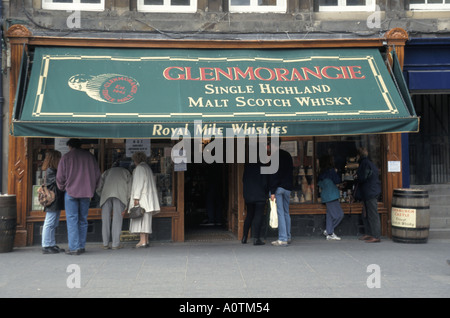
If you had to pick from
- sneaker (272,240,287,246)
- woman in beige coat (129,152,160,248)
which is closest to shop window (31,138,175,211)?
woman in beige coat (129,152,160,248)

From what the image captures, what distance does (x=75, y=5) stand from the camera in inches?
343

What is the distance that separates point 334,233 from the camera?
8859 millimetres

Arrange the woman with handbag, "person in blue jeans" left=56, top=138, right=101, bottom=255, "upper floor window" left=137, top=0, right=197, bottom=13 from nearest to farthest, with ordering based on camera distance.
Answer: "person in blue jeans" left=56, top=138, right=101, bottom=255, the woman with handbag, "upper floor window" left=137, top=0, right=197, bottom=13

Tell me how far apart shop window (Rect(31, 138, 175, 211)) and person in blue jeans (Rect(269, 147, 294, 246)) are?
6.55 ft

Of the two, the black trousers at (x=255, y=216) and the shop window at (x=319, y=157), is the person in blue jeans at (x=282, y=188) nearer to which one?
the black trousers at (x=255, y=216)

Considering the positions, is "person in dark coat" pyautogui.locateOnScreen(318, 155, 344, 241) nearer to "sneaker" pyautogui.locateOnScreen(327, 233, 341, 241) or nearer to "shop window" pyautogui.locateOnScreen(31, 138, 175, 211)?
"sneaker" pyautogui.locateOnScreen(327, 233, 341, 241)

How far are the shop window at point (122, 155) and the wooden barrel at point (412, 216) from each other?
4.27 meters

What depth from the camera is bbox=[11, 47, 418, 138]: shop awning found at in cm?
712

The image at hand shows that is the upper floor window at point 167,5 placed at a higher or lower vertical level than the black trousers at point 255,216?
higher

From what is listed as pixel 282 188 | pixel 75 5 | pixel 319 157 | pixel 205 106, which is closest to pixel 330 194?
pixel 319 157

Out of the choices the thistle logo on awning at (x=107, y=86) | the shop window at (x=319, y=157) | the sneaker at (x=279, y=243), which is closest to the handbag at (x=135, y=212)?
the thistle logo on awning at (x=107, y=86)

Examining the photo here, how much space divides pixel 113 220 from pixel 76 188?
96 cm

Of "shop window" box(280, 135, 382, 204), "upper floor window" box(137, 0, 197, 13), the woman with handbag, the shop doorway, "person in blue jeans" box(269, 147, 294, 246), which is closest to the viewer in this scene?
the woman with handbag

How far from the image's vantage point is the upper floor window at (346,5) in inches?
362
